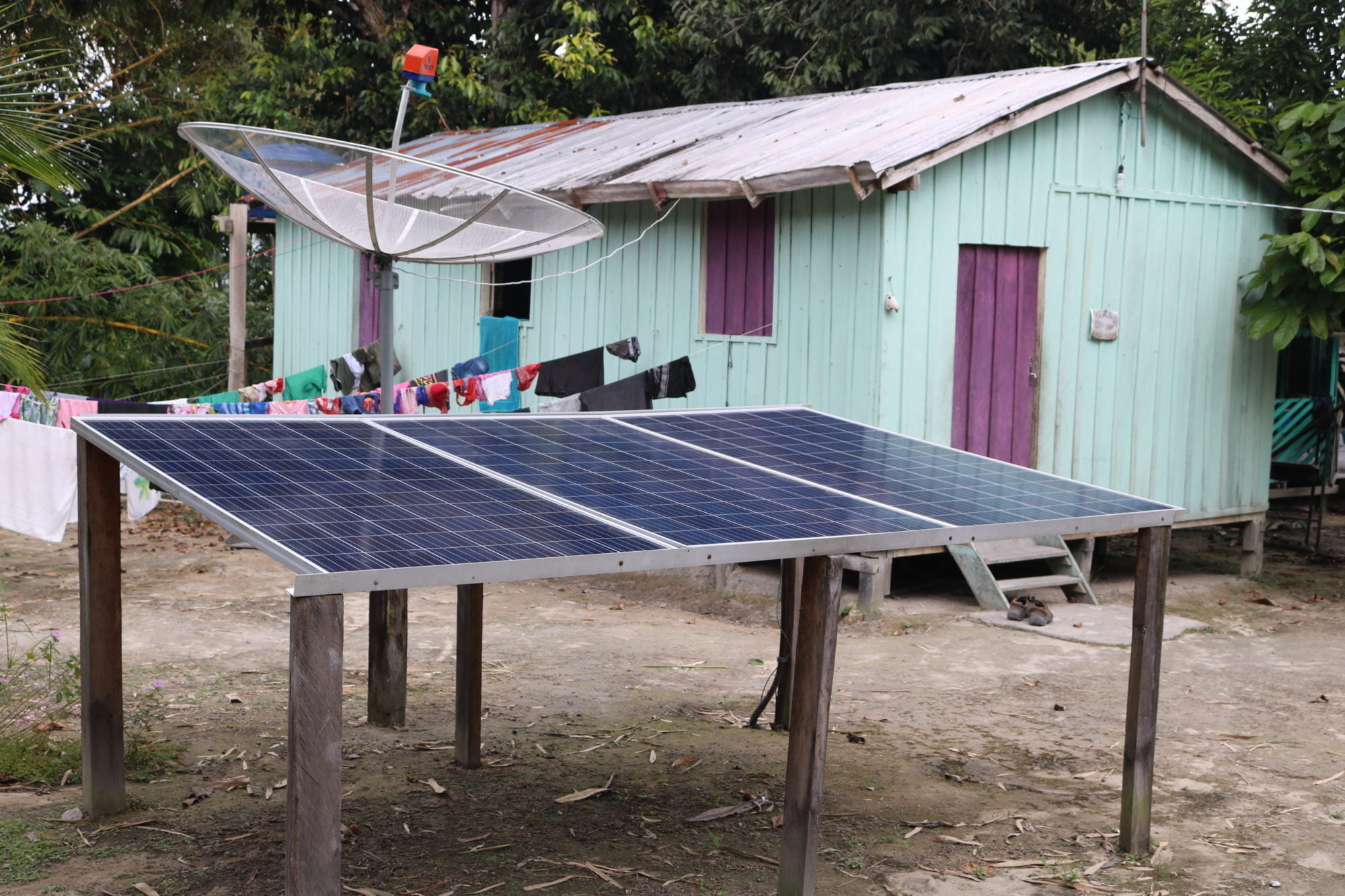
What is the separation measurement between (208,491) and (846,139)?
6959 mm

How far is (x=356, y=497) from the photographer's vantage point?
4.09 meters

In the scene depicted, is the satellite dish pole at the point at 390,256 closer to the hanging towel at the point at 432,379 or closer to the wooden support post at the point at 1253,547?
the hanging towel at the point at 432,379

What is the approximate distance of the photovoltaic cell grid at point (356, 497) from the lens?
359cm

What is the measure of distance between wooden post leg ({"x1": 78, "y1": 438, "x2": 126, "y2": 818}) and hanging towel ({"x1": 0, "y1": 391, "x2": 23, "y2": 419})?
6570 mm

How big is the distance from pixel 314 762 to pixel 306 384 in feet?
34.2

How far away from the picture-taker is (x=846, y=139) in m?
9.85

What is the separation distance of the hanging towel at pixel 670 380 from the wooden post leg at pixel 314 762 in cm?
673

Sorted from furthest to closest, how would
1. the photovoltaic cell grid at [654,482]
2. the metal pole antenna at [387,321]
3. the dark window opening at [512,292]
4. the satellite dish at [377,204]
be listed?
the dark window opening at [512,292] → the metal pole antenna at [387,321] → the satellite dish at [377,204] → the photovoltaic cell grid at [654,482]

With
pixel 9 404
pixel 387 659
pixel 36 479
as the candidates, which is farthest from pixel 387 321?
pixel 9 404

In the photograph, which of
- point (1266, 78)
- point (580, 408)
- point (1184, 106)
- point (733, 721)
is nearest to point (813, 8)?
point (1266, 78)

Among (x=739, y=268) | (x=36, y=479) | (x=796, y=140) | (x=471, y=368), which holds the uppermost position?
(x=796, y=140)

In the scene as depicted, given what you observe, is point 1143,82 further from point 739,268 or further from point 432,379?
point 432,379

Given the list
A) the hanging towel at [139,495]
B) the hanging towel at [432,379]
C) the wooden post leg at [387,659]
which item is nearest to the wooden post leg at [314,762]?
the wooden post leg at [387,659]

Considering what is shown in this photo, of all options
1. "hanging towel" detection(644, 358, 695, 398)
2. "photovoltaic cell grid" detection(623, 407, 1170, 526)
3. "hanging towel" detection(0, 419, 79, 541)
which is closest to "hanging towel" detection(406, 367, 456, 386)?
"hanging towel" detection(644, 358, 695, 398)
